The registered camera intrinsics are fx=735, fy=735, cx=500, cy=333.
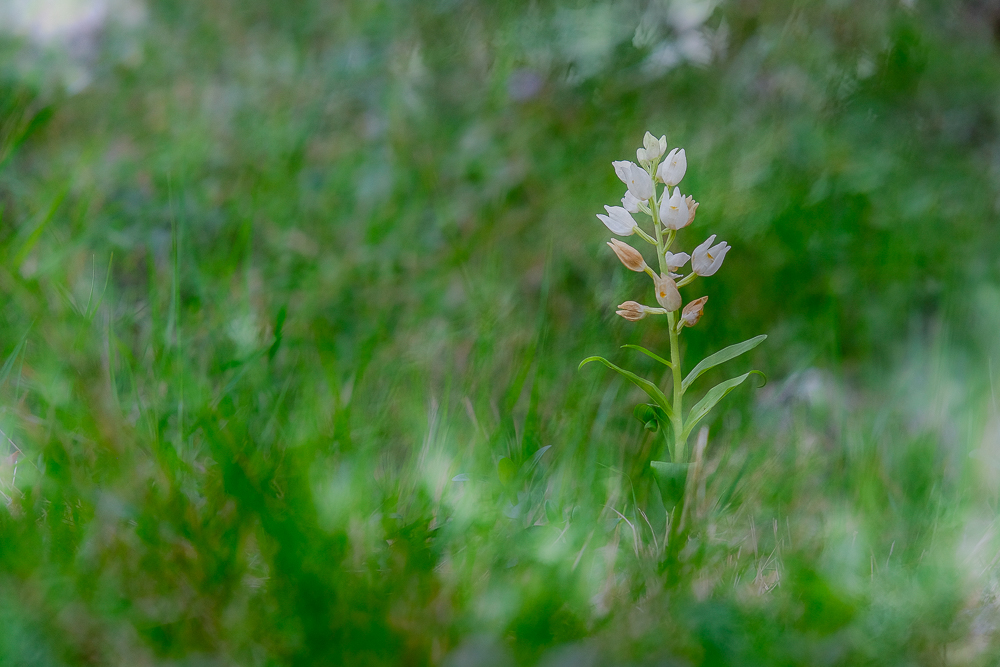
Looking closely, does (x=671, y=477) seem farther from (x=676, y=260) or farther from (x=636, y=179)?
(x=636, y=179)

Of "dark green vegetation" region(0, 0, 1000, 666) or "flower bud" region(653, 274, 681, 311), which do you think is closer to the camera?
"dark green vegetation" region(0, 0, 1000, 666)

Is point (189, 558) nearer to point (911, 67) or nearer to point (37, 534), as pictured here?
point (37, 534)

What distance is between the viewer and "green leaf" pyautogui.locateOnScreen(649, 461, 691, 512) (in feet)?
3.54

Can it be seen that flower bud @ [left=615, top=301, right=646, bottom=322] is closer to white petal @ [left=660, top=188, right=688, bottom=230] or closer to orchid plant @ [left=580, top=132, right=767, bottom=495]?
orchid plant @ [left=580, top=132, right=767, bottom=495]

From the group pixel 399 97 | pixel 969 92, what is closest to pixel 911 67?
pixel 969 92

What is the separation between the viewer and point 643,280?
6.56 feet

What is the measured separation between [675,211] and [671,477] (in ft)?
1.32

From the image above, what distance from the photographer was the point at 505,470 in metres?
1.16

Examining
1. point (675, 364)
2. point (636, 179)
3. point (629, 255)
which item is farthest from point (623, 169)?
point (675, 364)

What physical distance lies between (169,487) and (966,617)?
41.9 inches

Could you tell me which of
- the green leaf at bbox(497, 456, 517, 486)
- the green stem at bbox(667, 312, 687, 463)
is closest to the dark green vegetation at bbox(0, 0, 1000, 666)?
the green leaf at bbox(497, 456, 517, 486)

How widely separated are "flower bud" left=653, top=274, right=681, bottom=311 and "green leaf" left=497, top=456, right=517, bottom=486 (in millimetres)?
343

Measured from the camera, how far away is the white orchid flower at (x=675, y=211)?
3.69 ft

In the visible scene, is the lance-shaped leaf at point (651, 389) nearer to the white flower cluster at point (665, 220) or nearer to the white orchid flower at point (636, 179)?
the white flower cluster at point (665, 220)
